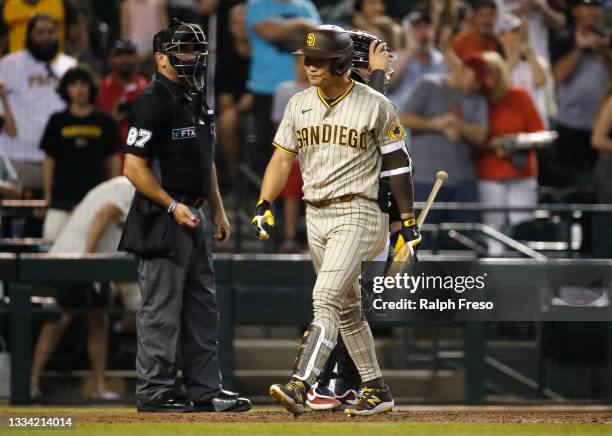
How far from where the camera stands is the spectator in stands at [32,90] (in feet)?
36.2

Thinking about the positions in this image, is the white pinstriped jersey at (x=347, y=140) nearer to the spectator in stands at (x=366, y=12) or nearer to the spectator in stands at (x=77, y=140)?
the spectator in stands at (x=77, y=140)

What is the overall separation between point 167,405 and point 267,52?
5.37m

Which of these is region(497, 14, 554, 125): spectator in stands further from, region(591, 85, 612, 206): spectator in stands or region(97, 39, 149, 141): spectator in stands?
region(97, 39, 149, 141): spectator in stands

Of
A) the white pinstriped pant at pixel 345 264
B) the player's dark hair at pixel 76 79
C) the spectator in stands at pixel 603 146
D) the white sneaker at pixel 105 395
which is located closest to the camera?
the white pinstriped pant at pixel 345 264

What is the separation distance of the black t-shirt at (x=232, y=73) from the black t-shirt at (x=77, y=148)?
1.91 meters

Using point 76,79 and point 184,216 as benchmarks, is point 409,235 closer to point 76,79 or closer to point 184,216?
point 184,216

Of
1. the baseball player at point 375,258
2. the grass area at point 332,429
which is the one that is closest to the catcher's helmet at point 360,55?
the baseball player at point 375,258

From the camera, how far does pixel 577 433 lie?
20.3 ft

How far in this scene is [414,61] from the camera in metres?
11.6

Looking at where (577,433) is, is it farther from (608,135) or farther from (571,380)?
(608,135)

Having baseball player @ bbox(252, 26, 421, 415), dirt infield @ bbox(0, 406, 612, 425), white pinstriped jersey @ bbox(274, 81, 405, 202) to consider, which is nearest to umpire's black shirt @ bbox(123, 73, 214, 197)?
baseball player @ bbox(252, 26, 421, 415)

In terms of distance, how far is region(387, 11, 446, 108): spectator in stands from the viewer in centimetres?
1154

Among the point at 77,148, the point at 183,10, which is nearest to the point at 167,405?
the point at 77,148

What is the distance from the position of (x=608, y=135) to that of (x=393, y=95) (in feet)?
6.19
